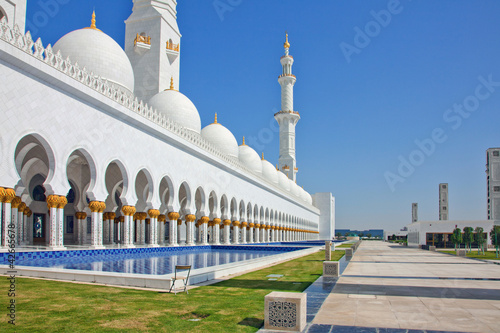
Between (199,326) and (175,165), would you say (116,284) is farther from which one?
(175,165)

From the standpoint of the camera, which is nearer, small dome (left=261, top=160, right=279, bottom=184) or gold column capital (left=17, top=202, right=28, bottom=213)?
gold column capital (left=17, top=202, right=28, bottom=213)

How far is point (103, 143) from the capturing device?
16078 millimetres

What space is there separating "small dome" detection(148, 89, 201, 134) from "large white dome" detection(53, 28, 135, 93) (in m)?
4.92

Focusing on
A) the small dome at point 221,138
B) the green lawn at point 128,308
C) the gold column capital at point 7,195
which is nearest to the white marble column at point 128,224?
the gold column capital at point 7,195

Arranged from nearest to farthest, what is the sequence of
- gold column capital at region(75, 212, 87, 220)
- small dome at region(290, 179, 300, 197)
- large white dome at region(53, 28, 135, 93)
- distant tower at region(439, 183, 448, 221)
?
large white dome at region(53, 28, 135, 93) → gold column capital at region(75, 212, 87, 220) → small dome at region(290, 179, 300, 197) → distant tower at region(439, 183, 448, 221)

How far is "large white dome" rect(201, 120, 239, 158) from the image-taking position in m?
32.4

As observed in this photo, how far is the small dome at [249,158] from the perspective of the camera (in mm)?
39850

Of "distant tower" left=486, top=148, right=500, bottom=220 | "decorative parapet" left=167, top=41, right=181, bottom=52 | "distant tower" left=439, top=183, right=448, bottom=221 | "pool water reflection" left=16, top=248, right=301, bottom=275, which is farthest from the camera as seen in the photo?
"distant tower" left=439, top=183, right=448, bottom=221

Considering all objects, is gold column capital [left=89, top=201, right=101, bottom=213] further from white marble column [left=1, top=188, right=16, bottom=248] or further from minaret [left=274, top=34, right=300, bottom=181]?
minaret [left=274, top=34, right=300, bottom=181]

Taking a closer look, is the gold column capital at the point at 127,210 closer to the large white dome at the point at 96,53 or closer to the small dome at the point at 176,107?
the large white dome at the point at 96,53

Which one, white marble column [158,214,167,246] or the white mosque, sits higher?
the white mosque

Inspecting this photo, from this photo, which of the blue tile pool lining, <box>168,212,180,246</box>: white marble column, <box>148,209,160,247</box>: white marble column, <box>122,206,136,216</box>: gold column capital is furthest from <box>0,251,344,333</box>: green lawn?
<box>168,212,180,246</box>: white marble column

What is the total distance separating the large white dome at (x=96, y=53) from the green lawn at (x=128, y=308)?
12.7 m

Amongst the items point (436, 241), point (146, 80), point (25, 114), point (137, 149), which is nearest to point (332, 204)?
point (436, 241)
